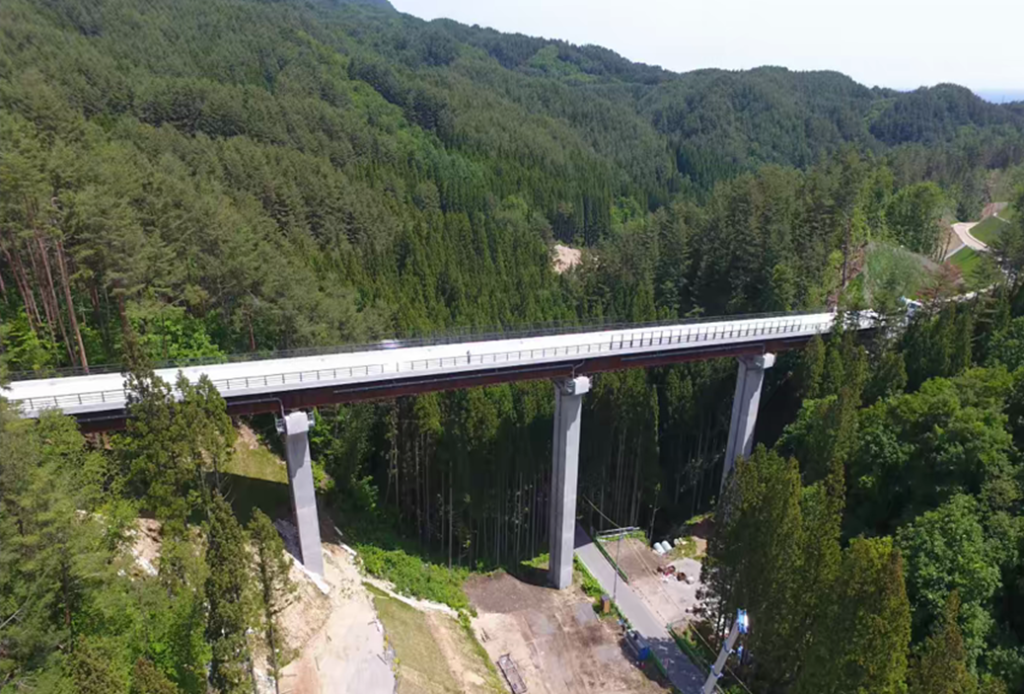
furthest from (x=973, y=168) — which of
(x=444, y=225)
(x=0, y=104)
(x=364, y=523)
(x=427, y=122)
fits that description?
(x=0, y=104)

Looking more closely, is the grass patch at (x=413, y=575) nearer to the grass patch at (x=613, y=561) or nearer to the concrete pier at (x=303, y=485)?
the concrete pier at (x=303, y=485)

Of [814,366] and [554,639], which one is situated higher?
[814,366]

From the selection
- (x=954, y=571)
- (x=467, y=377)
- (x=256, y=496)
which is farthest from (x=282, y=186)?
(x=954, y=571)

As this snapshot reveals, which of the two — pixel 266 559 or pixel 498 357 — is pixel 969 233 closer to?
pixel 498 357

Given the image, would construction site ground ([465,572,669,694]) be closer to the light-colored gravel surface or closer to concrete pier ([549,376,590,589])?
concrete pier ([549,376,590,589])

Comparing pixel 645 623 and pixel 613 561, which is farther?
pixel 613 561

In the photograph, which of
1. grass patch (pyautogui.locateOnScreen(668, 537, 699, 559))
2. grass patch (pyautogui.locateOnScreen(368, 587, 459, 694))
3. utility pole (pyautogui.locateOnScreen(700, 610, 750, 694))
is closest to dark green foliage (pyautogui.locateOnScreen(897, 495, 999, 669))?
utility pole (pyautogui.locateOnScreen(700, 610, 750, 694))

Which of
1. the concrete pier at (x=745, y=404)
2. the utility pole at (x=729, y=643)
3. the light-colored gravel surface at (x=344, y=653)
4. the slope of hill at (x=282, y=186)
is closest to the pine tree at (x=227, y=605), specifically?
the light-colored gravel surface at (x=344, y=653)
